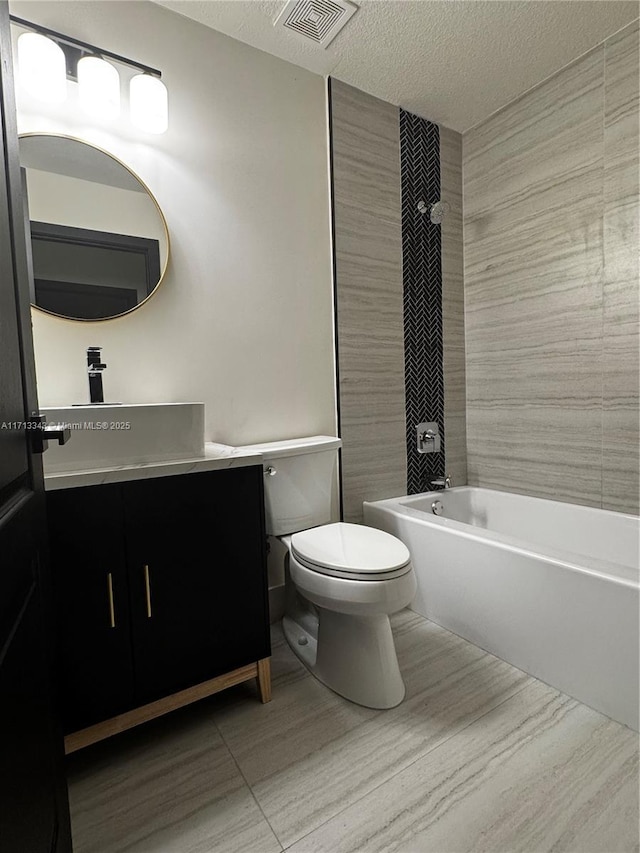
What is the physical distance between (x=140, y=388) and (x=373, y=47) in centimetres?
172

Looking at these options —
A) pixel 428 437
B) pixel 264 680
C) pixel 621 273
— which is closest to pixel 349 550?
pixel 264 680

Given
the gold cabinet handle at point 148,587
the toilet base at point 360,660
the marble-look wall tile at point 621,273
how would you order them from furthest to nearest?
the marble-look wall tile at point 621,273 < the toilet base at point 360,660 < the gold cabinet handle at point 148,587

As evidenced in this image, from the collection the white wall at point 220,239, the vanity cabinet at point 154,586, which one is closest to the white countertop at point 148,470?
the vanity cabinet at point 154,586

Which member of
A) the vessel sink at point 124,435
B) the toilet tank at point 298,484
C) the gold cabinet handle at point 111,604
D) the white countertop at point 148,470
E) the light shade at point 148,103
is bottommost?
the gold cabinet handle at point 111,604

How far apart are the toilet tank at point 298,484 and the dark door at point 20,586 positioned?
3.10ft

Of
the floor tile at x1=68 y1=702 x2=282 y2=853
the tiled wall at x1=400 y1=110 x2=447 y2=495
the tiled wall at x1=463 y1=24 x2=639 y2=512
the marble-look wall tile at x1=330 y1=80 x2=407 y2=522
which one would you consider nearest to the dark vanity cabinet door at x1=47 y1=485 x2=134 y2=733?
the floor tile at x1=68 y1=702 x2=282 y2=853

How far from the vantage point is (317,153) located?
2098 millimetres

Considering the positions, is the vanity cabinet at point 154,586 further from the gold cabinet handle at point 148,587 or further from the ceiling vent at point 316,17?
the ceiling vent at point 316,17

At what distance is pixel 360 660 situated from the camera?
57.8 inches

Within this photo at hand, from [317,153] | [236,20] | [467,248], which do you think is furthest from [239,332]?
[467,248]

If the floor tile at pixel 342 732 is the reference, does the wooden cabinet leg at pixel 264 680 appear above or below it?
above

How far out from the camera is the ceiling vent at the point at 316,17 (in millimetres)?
1678

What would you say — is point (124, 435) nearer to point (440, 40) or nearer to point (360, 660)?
point (360, 660)

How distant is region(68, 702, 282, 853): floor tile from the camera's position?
3.38 ft
